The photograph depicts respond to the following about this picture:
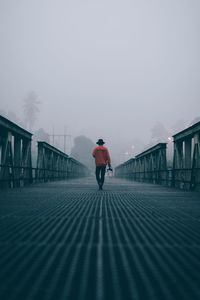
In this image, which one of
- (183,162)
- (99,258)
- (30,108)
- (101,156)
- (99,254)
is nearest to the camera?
(99,258)

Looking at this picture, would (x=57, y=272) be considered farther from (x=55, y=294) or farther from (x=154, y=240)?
(x=154, y=240)

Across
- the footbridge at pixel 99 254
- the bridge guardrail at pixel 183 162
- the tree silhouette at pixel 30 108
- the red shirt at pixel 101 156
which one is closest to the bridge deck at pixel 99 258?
the footbridge at pixel 99 254

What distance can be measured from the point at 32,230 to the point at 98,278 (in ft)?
5.05

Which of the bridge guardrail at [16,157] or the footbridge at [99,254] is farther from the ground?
the bridge guardrail at [16,157]

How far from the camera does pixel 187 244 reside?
283 cm

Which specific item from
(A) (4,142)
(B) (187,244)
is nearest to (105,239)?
(B) (187,244)

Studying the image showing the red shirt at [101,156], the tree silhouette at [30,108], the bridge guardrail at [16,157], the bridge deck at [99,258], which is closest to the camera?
the bridge deck at [99,258]

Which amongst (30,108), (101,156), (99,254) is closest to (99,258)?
(99,254)

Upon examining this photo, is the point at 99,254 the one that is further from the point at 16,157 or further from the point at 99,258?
the point at 16,157

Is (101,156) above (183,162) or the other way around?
above

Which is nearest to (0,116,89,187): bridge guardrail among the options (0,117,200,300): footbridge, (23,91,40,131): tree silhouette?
(0,117,200,300): footbridge

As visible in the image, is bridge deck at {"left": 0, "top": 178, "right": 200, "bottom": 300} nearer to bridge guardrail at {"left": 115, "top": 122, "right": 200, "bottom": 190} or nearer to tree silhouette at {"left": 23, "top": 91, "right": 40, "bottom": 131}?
bridge guardrail at {"left": 115, "top": 122, "right": 200, "bottom": 190}

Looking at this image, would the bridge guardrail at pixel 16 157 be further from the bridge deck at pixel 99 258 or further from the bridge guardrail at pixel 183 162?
the bridge deck at pixel 99 258

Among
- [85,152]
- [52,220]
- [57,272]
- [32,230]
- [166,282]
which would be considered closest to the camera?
[166,282]
